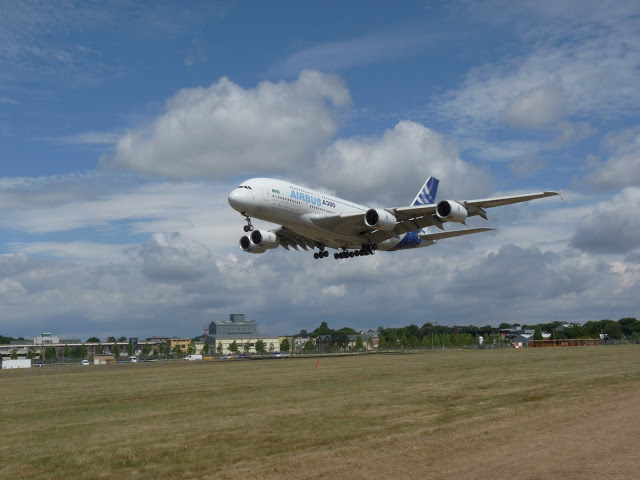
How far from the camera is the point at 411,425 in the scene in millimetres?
17656

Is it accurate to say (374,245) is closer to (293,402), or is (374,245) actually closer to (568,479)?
(293,402)

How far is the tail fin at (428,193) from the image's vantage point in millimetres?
74250

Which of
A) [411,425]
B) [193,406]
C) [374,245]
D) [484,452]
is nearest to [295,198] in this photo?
[374,245]

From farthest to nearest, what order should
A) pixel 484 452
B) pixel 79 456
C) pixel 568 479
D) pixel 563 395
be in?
pixel 563 395 → pixel 79 456 → pixel 484 452 → pixel 568 479

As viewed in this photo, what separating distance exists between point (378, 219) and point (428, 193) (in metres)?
22.3

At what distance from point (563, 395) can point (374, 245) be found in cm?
4397

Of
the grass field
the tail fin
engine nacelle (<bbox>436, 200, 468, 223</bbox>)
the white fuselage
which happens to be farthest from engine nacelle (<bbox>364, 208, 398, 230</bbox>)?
the grass field

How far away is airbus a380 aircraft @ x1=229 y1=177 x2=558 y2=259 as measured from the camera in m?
50.8

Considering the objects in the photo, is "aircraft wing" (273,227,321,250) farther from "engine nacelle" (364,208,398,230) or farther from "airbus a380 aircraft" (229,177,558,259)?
"engine nacelle" (364,208,398,230)

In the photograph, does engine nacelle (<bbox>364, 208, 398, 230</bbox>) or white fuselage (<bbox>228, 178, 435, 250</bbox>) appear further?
engine nacelle (<bbox>364, 208, 398, 230</bbox>)

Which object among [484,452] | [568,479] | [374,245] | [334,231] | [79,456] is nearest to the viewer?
[568,479]

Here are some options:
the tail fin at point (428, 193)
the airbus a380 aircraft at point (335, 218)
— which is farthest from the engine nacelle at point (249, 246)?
the tail fin at point (428, 193)

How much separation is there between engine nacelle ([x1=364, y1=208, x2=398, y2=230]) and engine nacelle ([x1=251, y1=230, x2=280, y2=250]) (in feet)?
41.2

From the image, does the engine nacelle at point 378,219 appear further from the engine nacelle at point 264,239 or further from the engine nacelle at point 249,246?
the engine nacelle at point 249,246
